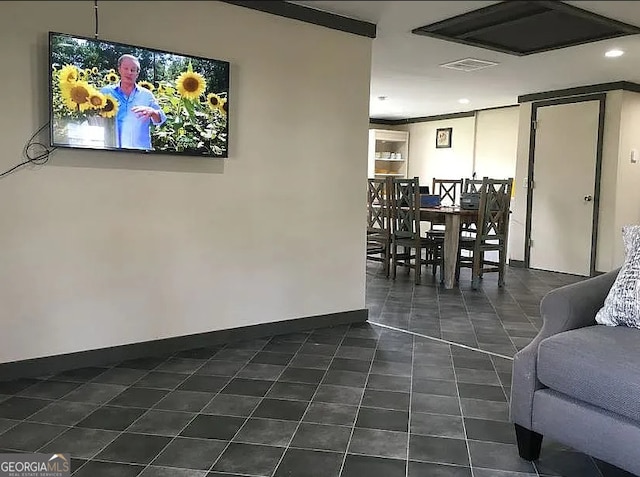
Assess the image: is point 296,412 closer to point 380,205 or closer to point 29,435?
point 29,435

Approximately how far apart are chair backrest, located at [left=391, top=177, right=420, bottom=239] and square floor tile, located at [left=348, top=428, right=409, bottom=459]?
11.6 feet

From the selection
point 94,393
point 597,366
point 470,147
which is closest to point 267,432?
point 94,393

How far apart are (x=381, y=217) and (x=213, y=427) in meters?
4.08

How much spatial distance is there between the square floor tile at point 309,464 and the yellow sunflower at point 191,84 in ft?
6.16

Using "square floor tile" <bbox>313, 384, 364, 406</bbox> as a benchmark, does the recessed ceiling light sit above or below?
above

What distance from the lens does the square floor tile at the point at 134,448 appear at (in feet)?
6.21

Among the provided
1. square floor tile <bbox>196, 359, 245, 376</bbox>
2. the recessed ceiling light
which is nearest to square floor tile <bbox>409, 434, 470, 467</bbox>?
square floor tile <bbox>196, 359, 245, 376</bbox>

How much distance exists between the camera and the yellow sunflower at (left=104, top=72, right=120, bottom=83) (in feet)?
7.11

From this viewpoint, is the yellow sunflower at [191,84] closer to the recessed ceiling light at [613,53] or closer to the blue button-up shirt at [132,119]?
the blue button-up shirt at [132,119]

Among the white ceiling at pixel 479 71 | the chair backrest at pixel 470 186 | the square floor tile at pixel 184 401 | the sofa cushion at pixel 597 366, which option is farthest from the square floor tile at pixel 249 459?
the chair backrest at pixel 470 186

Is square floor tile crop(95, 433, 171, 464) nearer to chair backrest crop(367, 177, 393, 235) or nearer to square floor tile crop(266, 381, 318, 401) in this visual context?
square floor tile crop(266, 381, 318, 401)

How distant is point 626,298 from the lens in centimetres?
197

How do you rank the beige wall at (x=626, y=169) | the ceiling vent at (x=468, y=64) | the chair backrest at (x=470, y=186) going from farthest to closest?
1. the chair backrest at (x=470, y=186)
2. the beige wall at (x=626, y=169)
3. the ceiling vent at (x=468, y=64)

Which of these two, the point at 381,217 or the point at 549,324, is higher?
the point at 381,217
